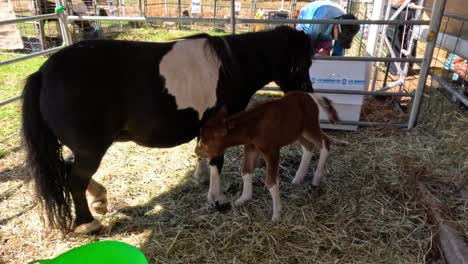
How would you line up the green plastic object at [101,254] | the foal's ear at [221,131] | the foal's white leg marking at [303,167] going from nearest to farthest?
the green plastic object at [101,254] → the foal's ear at [221,131] → the foal's white leg marking at [303,167]

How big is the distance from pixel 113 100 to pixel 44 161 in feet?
1.94

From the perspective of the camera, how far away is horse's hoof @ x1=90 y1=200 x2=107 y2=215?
2.55 metres

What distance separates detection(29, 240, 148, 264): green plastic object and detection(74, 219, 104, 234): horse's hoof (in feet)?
2.47

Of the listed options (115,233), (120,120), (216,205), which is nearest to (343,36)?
(216,205)

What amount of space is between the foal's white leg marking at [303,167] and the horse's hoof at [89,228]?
1.65 meters

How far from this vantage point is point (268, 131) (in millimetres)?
2383

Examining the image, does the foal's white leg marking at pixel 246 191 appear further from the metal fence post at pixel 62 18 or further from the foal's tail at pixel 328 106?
the metal fence post at pixel 62 18

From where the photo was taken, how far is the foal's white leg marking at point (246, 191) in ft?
8.80

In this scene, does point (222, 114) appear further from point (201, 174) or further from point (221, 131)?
point (201, 174)

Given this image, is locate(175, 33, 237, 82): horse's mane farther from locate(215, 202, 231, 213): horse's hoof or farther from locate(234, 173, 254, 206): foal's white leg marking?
locate(215, 202, 231, 213): horse's hoof

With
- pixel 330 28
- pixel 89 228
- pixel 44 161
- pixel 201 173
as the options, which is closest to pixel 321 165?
pixel 201 173

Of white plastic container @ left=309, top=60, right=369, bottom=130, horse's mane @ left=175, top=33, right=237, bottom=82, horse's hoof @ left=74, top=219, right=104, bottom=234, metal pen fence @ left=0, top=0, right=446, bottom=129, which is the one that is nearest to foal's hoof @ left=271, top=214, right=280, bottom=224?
horse's mane @ left=175, top=33, right=237, bottom=82

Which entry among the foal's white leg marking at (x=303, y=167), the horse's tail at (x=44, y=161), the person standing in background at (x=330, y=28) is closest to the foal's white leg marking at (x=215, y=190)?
Answer: the foal's white leg marking at (x=303, y=167)

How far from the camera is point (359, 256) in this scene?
2205 millimetres
